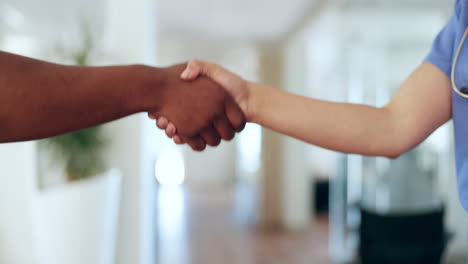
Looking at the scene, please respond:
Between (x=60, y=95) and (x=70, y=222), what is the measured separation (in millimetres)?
1337

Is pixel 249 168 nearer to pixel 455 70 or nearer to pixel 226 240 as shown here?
pixel 226 240

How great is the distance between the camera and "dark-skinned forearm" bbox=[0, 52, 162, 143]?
81 centimetres

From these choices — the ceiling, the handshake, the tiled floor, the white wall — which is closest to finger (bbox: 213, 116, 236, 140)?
the handshake

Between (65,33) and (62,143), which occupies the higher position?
(65,33)

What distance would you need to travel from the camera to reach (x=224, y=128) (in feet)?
3.96

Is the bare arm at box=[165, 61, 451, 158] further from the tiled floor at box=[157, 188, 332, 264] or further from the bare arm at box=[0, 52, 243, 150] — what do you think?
the tiled floor at box=[157, 188, 332, 264]

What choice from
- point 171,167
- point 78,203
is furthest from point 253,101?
point 171,167

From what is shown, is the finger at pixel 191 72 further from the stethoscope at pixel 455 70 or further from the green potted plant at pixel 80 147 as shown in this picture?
the green potted plant at pixel 80 147

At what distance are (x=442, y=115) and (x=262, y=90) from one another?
0.44 metres

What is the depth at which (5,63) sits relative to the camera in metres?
0.82

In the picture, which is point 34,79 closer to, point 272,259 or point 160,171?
point 272,259

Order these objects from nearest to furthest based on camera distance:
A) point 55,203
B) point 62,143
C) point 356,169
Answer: point 55,203 < point 62,143 < point 356,169

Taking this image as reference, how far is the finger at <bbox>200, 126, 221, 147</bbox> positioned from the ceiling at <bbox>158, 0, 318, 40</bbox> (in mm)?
3627

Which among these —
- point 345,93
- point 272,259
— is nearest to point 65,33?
point 345,93
